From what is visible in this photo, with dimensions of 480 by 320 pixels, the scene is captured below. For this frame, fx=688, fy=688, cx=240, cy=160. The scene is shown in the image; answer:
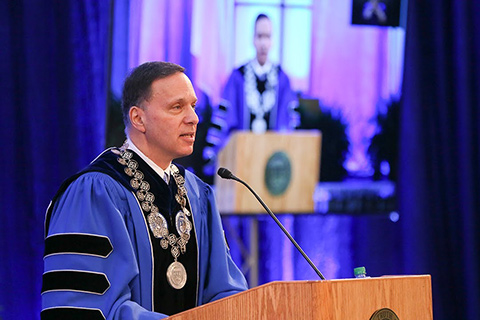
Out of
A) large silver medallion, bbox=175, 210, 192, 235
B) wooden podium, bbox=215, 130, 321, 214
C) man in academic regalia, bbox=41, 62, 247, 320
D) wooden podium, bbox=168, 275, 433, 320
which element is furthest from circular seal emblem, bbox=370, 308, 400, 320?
wooden podium, bbox=215, 130, 321, 214

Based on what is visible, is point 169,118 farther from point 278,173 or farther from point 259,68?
point 259,68

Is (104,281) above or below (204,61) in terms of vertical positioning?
below

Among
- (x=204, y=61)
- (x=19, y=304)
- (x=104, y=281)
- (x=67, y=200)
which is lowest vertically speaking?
(x=19, y=304)

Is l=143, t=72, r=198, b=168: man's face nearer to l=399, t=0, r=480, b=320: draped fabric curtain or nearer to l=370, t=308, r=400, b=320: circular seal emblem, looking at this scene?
l=370, t=308, r=400, b=320: circular seal emblem

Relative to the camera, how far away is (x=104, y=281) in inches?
95.3

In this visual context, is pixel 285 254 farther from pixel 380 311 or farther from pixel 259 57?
pixel 380 311

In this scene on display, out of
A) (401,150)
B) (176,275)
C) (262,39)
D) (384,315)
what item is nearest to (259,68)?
(262,39)

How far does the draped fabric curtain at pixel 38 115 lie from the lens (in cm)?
480

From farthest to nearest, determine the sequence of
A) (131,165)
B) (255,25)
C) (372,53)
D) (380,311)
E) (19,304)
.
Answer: (372,53) → (255,25) → (19,304) → (131,165) → (380,311)

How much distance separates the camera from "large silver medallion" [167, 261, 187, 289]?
2.71m

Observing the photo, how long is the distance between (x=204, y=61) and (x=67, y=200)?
8.72 ft

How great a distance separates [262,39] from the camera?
5180 millimetres

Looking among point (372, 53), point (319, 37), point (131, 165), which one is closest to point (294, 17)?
point (319, 37)

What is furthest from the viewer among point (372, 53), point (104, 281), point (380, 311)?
point (372, 53)
